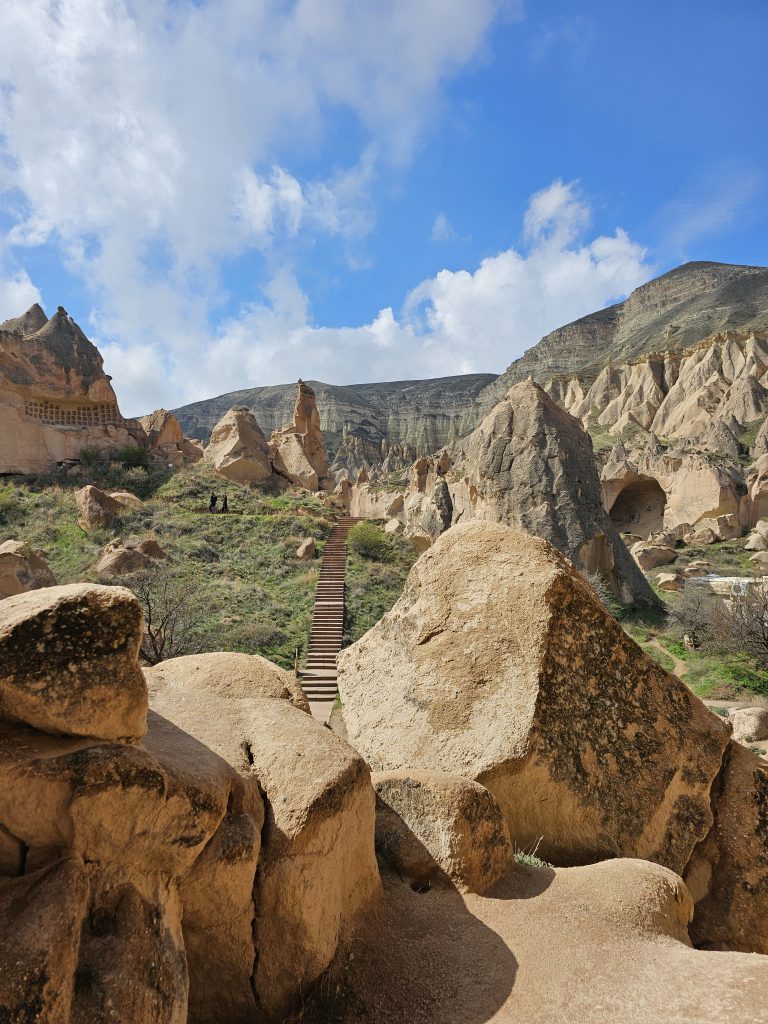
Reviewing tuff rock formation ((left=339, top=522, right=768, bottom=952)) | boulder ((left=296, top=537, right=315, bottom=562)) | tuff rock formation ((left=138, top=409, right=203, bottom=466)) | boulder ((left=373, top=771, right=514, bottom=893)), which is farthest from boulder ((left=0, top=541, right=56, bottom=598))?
tuff rock formation ((left=138, top=409, right=203, bottom=466))

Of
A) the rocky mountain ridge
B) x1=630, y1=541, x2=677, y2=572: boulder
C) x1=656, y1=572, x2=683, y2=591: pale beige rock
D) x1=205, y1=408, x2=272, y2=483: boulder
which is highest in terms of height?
the rocky mountain ridge

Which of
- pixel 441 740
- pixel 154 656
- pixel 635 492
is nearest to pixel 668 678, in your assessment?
pixel 441 740

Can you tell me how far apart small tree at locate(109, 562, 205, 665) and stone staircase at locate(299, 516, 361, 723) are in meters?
2.66

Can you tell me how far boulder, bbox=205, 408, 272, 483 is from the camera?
3173 centimetres

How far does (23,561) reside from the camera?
11.9 m

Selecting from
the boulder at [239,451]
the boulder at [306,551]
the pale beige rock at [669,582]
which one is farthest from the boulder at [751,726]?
the boulder at [239,451]

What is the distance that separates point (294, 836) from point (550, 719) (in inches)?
79.7

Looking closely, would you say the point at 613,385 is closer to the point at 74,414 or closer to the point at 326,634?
the point at 74,414

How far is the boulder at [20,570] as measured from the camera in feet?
37.4

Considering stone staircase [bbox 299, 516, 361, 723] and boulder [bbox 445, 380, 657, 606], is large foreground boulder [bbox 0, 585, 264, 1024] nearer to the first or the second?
stone staircase [bbox 299, 516, 361, 723]

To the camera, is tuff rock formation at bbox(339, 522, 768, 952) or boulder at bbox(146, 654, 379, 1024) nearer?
boulder at bbox(146, 654, 379, 1024)

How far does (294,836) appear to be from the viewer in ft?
8.41

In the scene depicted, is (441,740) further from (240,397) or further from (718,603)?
(240,397)

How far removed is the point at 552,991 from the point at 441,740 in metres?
1.79
